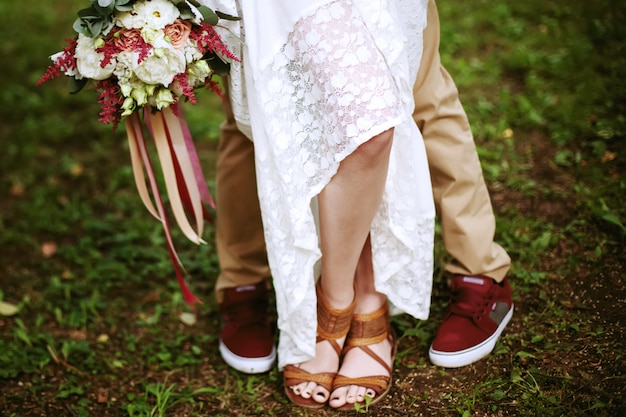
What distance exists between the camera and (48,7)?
5484mm

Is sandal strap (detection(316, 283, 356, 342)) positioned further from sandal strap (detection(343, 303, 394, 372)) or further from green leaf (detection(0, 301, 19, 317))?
green leaf (detection(0, 301, 19, 317))

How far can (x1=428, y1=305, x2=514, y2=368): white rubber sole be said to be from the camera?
223 centimetres

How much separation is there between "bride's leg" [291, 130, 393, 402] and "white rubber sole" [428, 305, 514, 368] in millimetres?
374

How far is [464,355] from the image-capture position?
223 cm

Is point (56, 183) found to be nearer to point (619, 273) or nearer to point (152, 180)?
point (152, 180)

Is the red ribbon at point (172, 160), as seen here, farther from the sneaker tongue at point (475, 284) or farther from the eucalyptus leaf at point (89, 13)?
the sneaker tongue at point (475, 284)

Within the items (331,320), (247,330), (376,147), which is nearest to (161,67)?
(376,147)

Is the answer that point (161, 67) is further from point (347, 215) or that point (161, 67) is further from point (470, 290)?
point (470, 290)

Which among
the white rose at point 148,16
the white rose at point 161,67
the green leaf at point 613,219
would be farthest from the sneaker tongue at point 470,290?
the white rose at point 148,16

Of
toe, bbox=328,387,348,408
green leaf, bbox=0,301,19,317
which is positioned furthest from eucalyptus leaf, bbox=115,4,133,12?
green leaf, bbox=0,301,19,317

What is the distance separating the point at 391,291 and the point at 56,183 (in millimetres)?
2310

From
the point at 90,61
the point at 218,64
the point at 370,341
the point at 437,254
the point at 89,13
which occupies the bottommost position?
the point at 437,254

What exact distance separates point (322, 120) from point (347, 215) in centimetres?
30

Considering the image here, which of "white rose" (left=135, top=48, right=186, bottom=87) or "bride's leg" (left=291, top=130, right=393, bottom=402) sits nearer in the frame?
"white rose" (left=135, top=48, right=186, bottom=87)
